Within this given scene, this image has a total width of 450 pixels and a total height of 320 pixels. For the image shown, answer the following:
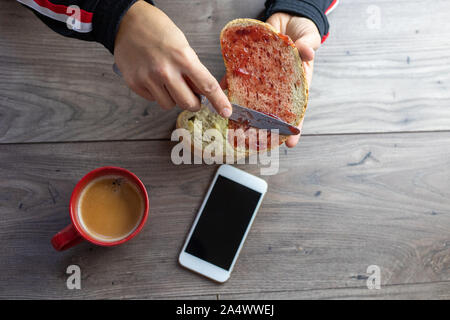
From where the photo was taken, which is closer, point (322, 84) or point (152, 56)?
point (152, 56)

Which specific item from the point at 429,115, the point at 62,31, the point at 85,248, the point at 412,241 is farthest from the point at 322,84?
the point at 85,248

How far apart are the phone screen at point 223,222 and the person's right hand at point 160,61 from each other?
29 centimetres

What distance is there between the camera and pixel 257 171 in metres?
0.88

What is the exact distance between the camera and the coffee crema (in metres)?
0.77

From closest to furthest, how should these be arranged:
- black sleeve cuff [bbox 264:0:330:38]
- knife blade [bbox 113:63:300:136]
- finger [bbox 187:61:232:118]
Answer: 1. finger [bbox 187:61:232:118]
2. knife blade [bbox 113:63:300:136]
3. black sleeve cuff [bbox 264:0:330:38]

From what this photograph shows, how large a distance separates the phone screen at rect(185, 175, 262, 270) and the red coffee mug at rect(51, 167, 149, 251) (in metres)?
0.16

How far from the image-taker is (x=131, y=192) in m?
0.78

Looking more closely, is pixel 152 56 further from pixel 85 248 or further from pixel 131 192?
pixel 85 248

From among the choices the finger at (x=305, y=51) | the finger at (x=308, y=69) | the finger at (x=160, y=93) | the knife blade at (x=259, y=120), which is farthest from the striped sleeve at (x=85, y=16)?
the finger at (x=308, y=69)

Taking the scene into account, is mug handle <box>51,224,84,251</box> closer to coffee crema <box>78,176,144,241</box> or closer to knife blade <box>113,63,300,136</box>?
coffee crema <box>78,176,144,241</box>

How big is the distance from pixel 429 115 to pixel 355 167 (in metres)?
0.25

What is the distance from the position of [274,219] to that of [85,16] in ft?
2.03
